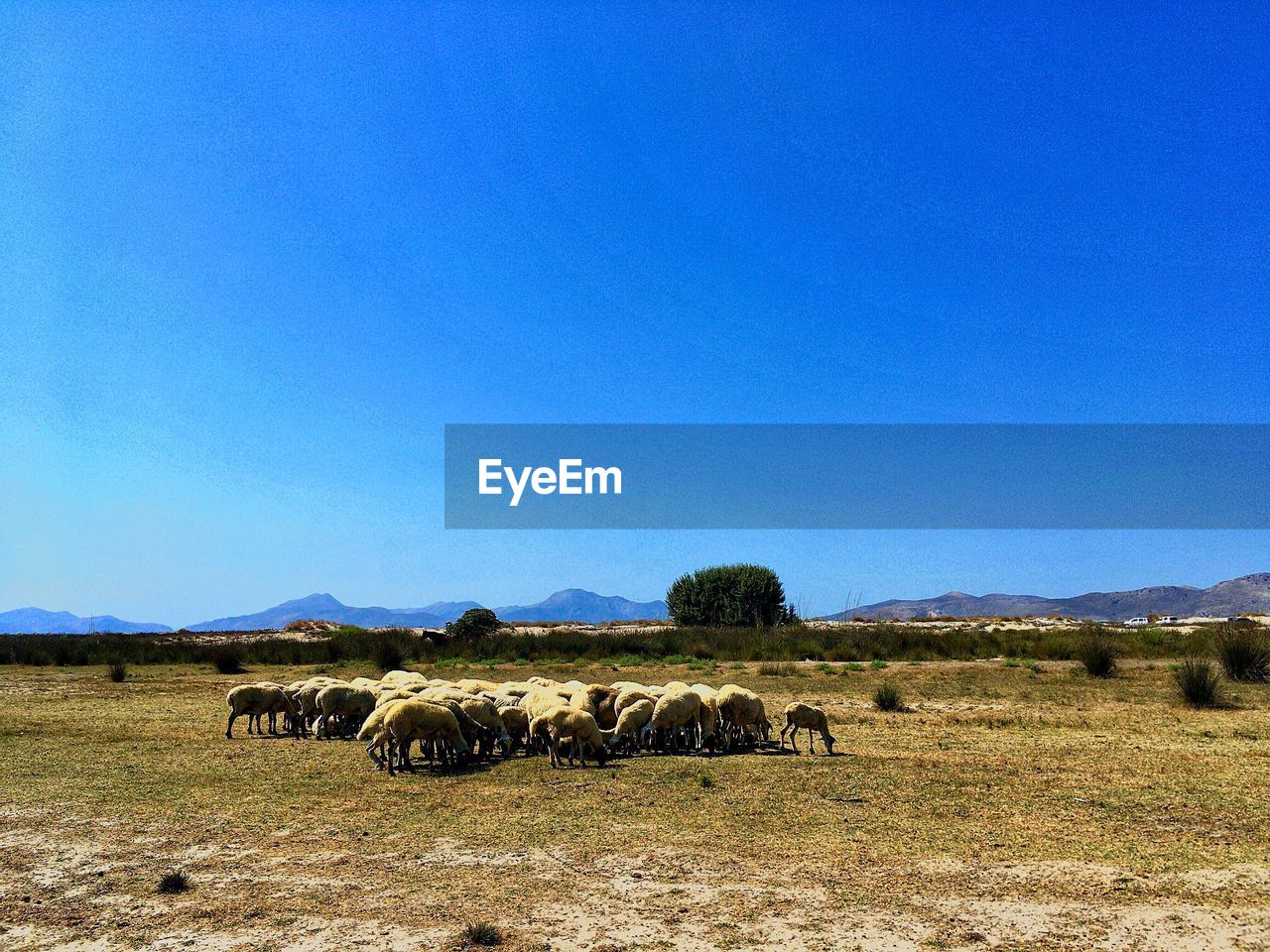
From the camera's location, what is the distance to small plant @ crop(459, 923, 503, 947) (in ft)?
20.6

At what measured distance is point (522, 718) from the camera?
14.3 metres

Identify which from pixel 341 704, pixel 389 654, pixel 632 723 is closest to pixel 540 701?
pixel 632 723

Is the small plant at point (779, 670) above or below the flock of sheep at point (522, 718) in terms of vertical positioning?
below

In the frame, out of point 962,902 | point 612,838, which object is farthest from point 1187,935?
point 612,838

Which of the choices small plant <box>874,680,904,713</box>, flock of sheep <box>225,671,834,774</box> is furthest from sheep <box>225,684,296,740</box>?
small plant <box>874,680,904,713</box>

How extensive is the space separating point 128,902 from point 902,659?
31407 mm

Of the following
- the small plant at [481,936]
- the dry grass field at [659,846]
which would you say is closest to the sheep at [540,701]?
the dry grass field at [659,846]

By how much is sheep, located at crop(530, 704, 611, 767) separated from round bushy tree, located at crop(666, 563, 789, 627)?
41.8 metres

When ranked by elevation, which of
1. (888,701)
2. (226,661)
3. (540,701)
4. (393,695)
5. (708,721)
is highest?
(393,695)

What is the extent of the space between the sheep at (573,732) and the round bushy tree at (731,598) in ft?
137

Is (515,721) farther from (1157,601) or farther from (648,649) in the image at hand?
(1157,601)

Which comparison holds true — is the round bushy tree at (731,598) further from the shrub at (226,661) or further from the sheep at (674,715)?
the sheep at (674,715)

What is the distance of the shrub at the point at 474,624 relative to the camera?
50.6 meters

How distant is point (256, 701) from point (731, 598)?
138 feet
